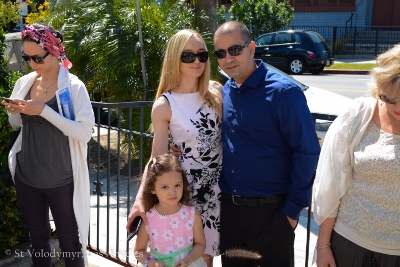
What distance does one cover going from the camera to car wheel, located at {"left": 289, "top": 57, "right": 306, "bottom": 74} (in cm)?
1914

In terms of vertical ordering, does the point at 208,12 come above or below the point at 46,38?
above

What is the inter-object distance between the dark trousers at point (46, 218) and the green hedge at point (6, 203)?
0.56m

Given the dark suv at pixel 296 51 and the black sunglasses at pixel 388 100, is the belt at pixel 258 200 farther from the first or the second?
the dark suv at pixel 296 51

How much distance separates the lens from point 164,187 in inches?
104

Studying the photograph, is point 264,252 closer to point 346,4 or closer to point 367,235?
point 367,235

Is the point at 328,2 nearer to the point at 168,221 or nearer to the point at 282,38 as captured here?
the point at 282,38

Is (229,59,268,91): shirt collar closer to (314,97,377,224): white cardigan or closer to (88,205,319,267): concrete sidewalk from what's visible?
(314,97,377,224): white cardigan

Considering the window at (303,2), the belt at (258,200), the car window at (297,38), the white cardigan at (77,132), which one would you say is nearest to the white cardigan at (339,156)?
the belt at (258,200)

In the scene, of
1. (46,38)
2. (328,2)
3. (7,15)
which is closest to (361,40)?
(328,2)

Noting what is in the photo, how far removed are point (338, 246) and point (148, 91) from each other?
4.86 m

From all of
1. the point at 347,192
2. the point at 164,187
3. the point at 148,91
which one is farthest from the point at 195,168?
the point at 148,91

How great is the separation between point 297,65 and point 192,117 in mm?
17078

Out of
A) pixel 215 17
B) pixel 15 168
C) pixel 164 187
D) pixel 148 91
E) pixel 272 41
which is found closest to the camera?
pixel 164 187

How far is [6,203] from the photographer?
387 centimetres
